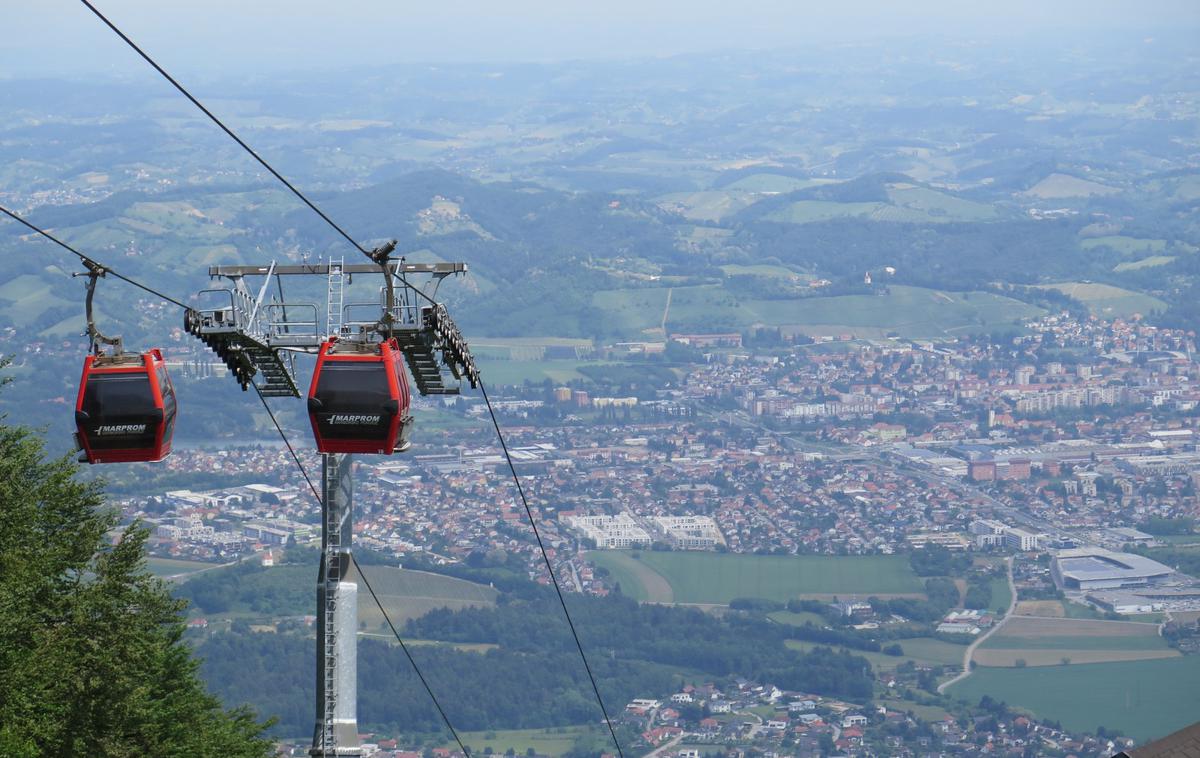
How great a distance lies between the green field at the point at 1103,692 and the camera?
54281 mm

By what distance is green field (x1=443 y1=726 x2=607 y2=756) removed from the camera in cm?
5166

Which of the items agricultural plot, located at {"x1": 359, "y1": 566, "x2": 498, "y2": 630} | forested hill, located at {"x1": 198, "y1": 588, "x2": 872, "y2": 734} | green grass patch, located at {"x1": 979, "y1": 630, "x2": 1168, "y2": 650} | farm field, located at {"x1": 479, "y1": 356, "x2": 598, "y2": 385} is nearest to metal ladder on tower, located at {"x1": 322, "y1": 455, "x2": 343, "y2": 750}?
forested hill, located at {"x1": 198, "y1": 588, "x2": 872, "y2": 734}

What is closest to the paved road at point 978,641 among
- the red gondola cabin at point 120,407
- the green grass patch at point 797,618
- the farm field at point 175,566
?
the green grass patch at point 797,618

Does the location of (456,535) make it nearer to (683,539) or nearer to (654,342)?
(683,539)

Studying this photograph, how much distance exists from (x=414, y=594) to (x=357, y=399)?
54376 mm

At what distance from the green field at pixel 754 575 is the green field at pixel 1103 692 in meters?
11.5

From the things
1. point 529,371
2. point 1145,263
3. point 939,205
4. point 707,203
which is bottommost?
point 529,371

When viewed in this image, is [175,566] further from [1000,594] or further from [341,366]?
[341,366]

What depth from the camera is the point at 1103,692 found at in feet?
187

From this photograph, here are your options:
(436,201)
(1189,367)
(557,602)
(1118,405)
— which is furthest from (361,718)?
(436,201)

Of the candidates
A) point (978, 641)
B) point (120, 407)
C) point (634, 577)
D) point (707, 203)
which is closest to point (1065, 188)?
point (707, 203)

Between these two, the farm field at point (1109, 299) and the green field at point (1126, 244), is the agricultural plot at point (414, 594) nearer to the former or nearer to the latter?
the farm field at point (1109, 299)

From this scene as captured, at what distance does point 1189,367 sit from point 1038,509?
3758cm

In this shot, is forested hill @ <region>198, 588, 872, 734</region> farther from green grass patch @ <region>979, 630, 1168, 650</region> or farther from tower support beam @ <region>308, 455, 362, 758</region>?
tower support beam @ <region>308, 455, 362, 758</region>
